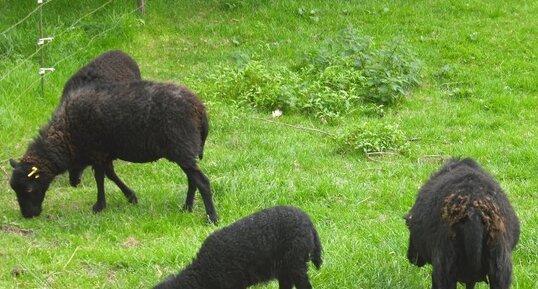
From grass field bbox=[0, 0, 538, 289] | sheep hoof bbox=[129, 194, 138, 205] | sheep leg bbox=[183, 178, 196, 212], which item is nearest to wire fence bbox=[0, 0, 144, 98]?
grass field bbox=[0, 0, 538, 289]

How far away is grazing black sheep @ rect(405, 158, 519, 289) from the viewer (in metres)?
5.76

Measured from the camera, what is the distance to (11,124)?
1150cm

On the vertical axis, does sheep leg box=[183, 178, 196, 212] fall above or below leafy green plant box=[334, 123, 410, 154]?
above

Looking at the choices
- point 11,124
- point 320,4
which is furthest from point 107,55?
point 320,4

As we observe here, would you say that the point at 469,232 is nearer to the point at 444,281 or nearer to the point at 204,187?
the point at 444,281

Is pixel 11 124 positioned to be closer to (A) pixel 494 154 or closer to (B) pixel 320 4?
(A) pixel 494 154

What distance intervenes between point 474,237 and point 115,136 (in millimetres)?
4500

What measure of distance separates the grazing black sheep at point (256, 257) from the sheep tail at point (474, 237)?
130 centimetres

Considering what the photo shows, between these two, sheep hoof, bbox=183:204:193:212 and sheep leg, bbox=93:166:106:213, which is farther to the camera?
sheep leg, bbox=93:166:106:213

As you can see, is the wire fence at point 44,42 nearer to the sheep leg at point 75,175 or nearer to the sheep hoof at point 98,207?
the sheep leg at point 75,175

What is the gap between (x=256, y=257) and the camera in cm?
648

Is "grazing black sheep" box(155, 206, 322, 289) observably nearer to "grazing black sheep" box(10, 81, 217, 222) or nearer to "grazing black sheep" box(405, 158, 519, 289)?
"grazing black sheep" box(405, 158, 519, 289)

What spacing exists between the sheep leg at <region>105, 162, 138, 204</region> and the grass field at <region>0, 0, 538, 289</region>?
0.37 feet

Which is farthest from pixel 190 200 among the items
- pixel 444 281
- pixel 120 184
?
pixel 444 281
